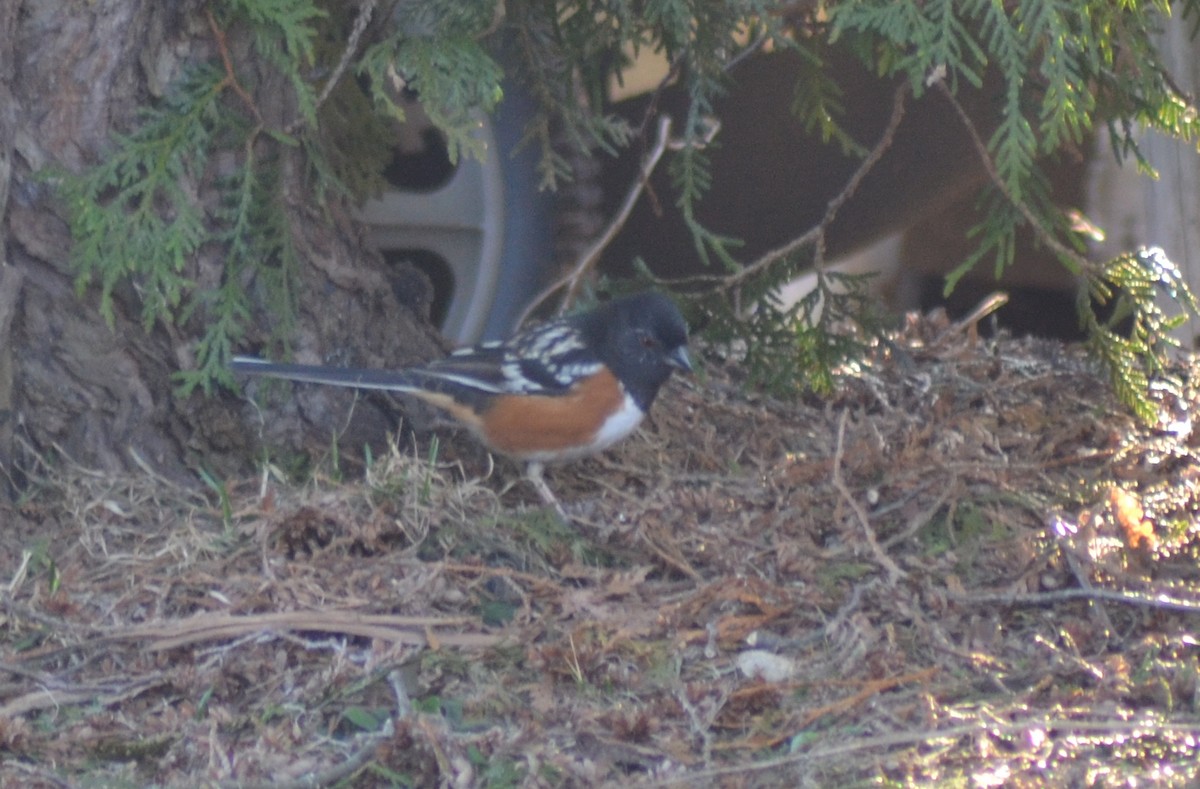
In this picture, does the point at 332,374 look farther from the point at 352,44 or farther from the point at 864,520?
the point at 864,520

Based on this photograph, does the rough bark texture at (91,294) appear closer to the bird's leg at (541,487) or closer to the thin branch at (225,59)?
the thin branch at (225,59)

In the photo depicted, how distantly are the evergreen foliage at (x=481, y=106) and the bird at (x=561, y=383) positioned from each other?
11.7 inches

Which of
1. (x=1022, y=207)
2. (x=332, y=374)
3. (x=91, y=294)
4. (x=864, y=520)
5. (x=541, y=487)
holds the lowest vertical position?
(x=541, y=487)

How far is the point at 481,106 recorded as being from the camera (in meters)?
3.45

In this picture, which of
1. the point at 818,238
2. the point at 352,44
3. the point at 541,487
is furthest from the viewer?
the point at 818,238

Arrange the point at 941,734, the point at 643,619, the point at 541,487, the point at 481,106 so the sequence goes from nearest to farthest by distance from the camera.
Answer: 1. the point at 941,734
2. the point at 643,619
3. the point at 481,106
4. the point at 541,487

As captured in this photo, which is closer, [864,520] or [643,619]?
[643,619]

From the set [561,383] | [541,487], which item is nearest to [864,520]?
[541,487]

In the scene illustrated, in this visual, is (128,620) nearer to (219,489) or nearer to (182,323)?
(219,489)

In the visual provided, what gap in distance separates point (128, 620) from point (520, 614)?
0.80 m

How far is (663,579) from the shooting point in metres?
3.10

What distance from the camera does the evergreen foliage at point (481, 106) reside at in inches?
127

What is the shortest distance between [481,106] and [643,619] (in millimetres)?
1386

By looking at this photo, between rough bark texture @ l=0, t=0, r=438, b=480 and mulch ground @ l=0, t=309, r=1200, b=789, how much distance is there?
139 millimetres
